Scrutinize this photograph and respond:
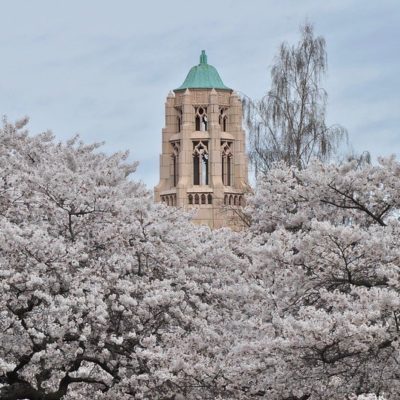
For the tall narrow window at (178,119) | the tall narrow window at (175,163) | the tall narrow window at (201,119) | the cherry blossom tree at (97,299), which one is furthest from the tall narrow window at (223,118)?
the cherry blossom tree at (97,299)

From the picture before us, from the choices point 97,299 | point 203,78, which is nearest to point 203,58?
point 203,78

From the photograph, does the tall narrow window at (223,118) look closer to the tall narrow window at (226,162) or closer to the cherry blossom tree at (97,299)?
the tall narrow window at (226,162)

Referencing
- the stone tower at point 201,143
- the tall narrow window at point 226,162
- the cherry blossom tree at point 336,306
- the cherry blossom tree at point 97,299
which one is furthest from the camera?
the tall narrow window at point 226,162

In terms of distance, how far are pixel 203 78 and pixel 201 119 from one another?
277cm

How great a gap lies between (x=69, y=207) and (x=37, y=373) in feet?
7.66

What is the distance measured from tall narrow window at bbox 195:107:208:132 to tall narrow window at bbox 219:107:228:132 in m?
1.01

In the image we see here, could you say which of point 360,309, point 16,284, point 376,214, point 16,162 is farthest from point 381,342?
point 16,162

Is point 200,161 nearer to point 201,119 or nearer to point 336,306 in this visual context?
point 201,119

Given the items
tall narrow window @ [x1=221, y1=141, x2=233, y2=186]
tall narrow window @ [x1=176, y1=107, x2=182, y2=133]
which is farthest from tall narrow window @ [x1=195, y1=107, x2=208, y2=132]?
tall narrow window @ [x1=221, y1=141, x2=233, y2=186]

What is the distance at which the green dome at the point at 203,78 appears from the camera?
82.2 meters

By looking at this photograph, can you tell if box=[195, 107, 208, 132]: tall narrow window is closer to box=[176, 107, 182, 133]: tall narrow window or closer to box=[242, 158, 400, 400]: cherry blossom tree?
box=[176, 107, 182, 133]: tall narrow window

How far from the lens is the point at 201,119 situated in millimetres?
83062

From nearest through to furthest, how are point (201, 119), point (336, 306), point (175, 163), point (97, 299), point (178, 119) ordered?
1. point (336, 306)
2. point (97, 299)
3. point (175, 163)
4. point (178, 119)
5. point (201, 119)

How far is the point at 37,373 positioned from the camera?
1662cm
